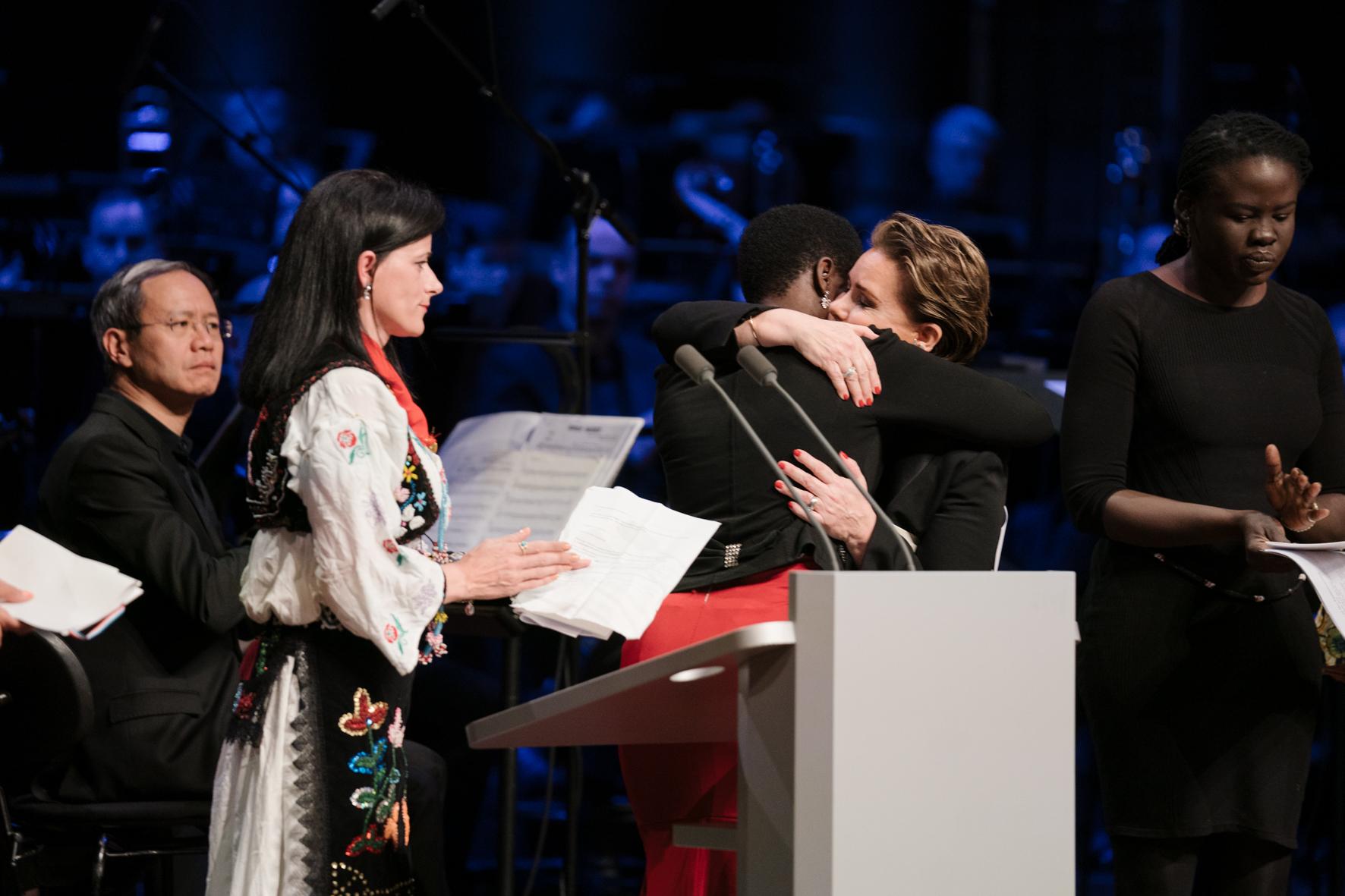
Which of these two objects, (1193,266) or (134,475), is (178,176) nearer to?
(134,475)

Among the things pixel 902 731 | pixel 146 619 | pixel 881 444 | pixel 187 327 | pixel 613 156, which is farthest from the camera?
pixel 613 156

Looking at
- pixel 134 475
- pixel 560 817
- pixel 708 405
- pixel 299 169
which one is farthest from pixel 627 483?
pixel 708 405

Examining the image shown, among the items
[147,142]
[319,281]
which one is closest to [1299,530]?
[319,281]

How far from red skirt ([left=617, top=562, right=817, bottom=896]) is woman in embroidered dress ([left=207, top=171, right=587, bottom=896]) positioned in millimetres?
212

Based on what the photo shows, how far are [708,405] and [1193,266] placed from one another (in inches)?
32.9

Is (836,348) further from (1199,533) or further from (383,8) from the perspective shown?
(383,8)

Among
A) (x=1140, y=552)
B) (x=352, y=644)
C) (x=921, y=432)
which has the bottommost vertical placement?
(x=352, y=644)

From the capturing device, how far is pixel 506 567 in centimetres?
197

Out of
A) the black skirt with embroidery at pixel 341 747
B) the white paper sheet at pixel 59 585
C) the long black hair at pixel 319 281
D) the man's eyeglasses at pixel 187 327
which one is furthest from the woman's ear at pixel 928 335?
the man's eyeglasses at pixel 187 327

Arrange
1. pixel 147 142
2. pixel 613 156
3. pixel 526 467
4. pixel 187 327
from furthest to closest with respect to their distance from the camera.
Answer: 1. pixel 613 156
2. pixel 147 142
3. pixel 526 467
4. pixel 187 327

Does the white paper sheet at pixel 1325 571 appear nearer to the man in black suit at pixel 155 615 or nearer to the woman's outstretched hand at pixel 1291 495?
the woman's outstretched hand at pixel 1291 495

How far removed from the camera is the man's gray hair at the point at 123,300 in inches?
121

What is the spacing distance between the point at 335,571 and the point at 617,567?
362 mm

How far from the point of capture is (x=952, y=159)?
492 centimetres
